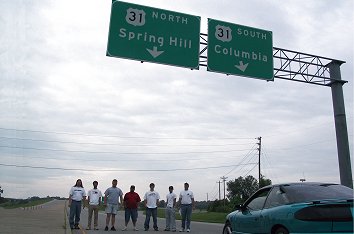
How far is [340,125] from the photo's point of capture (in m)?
15.9

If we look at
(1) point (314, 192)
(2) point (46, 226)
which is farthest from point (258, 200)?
(2) point (46, 226)

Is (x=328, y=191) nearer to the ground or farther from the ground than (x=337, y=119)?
nearer to the ground

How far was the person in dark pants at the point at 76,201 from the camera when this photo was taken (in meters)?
14.0

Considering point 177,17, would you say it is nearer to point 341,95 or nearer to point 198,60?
point 198,60

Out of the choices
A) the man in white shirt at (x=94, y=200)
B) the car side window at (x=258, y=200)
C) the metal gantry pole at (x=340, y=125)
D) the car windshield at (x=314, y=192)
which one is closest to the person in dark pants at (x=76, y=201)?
the man in white shirt at (x=94, y=200)

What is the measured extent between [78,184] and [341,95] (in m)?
9.87

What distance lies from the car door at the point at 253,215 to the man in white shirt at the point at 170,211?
628 centimetres

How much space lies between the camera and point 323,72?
55.2 ft

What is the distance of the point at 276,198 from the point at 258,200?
2.56 feet

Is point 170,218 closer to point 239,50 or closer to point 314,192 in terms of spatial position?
point 239,50

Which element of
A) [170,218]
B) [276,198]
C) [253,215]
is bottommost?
[253,215]

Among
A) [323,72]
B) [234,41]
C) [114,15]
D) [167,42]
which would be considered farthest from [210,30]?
[323,72]

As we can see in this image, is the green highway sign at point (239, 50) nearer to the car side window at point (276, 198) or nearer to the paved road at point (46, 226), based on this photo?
the paved road at point (46, 226)

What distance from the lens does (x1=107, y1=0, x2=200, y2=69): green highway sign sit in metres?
13.3
